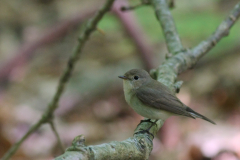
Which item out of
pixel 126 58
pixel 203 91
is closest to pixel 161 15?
pixel 203 91

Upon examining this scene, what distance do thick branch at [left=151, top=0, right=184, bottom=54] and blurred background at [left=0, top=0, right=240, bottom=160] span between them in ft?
5.95

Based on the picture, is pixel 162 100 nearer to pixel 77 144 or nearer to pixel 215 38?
pixel 215 38

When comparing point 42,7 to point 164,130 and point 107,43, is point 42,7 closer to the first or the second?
point 107,43

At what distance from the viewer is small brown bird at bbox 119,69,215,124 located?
2938 millimetres

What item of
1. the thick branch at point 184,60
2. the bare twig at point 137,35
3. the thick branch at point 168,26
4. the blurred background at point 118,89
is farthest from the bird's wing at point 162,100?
the bare twig at point 137,35

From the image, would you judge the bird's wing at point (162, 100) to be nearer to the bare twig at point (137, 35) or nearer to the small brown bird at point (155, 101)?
the small brown bird at point (155, 101)

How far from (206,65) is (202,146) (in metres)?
2.50

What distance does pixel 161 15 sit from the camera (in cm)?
341

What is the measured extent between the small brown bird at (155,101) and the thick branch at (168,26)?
38cm

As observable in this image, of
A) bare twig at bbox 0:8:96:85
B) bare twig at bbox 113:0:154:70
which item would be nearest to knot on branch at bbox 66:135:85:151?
bare twig at bbox 113:0:154:70

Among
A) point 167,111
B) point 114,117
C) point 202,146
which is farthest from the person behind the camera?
point 114,117

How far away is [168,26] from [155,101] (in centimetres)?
74

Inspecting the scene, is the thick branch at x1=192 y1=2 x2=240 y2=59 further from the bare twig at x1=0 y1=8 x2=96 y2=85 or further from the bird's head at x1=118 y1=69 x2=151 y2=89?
the bare twig at x1=0 y1=8 x2=96 y2=85

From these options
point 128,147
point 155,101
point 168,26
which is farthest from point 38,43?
point 128,147
